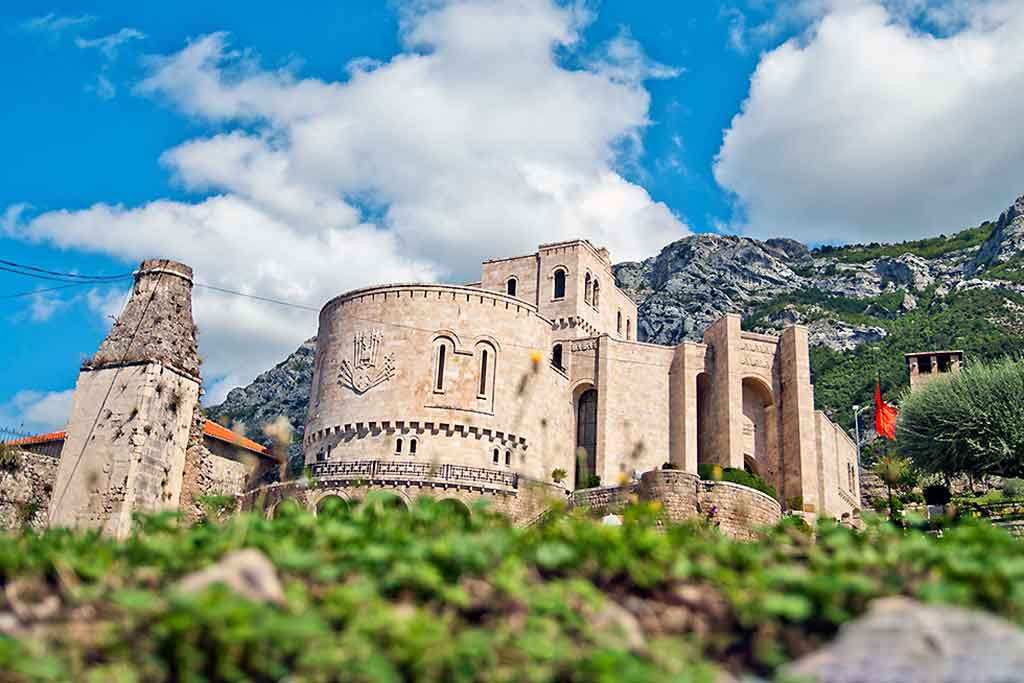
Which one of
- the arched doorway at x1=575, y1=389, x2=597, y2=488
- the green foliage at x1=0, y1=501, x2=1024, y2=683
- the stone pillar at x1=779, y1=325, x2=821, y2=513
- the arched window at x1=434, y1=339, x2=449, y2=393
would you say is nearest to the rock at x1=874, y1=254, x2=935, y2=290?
the stone pillar at x1=779, y1=325, x2=821, y2=513

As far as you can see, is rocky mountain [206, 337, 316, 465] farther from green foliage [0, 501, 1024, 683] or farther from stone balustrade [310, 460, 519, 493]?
green foliage [0, 501, 1024, 683]

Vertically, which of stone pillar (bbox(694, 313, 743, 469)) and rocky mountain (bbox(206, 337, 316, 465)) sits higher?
rocky mountain (bbox(206, 337, 316, 465))

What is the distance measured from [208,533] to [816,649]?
5.26 metres

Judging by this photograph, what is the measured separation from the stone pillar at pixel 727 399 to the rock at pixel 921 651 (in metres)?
35.7

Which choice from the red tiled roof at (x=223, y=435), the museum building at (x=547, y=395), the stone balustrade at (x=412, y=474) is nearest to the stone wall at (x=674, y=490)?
the museum building at (x=547, y=395)

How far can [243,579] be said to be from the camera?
23.7 ft

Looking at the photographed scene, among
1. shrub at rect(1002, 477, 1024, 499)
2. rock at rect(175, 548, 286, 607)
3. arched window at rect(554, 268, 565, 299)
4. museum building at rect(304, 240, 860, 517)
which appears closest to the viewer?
rock at rect(175, 548, 286, 607)

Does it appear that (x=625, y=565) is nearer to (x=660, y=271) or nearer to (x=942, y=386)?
(x=942, y=386)

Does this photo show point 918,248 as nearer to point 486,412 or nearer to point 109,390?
point 486,412

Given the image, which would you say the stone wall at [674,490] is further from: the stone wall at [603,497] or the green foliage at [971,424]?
the green foliage at [971,424]

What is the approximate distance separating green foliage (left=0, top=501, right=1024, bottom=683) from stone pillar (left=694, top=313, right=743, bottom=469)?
111 ft

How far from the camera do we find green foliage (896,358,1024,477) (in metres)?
31.8

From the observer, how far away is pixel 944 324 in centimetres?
10200

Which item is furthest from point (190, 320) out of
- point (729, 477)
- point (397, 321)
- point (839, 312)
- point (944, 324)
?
point (839, 312)
